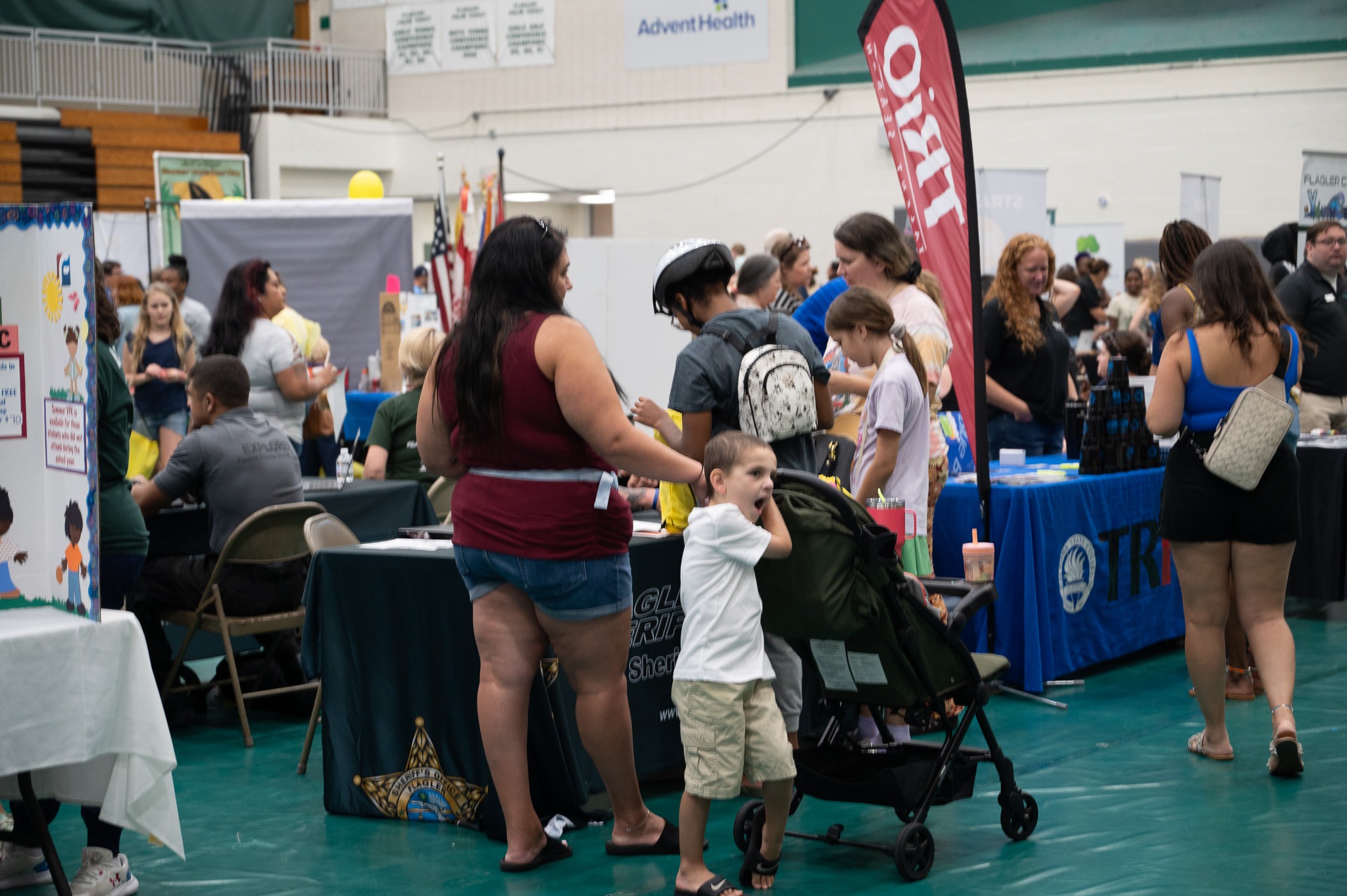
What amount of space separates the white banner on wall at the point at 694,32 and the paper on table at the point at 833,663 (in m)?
15.1

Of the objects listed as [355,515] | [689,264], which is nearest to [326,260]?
[355,515]

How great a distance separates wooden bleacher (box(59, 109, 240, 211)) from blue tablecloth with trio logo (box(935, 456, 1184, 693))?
1551 cm

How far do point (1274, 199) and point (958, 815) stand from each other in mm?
11970

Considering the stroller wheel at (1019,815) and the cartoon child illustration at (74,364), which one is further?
the stroller wheel at (1019,815)

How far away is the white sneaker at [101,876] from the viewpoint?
3182mm

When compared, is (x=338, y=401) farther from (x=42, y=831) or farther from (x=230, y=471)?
(x=42, y=831)

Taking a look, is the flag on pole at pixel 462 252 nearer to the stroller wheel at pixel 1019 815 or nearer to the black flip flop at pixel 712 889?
the stroller wheel at pixel 1019 815

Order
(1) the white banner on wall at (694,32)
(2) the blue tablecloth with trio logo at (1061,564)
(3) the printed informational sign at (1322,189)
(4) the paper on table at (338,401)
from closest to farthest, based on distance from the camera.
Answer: (2) the blue tablecloth with trio logo at (1061,564) < (3) the printed informational sign at (1322,189) < (4) the paper on table at (338,401) < (1) the white banner on wall at (694,32)

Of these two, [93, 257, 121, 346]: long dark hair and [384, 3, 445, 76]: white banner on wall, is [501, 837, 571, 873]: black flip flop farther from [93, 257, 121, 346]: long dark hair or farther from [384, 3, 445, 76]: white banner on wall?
[384, 3, 445, 76]: white banner on wall

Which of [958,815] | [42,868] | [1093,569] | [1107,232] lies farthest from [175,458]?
[1107,232]

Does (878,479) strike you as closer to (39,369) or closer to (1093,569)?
(1093,569)

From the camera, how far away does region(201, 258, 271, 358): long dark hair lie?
244 inches

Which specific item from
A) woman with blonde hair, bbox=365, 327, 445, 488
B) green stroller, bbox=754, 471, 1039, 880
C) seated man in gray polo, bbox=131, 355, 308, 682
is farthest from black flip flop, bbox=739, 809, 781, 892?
woman with blonde hair, bbox=365, 327, 445, 488

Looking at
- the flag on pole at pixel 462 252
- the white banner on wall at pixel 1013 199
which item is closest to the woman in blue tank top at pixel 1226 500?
the white banner on wall at pixel 1013 199
